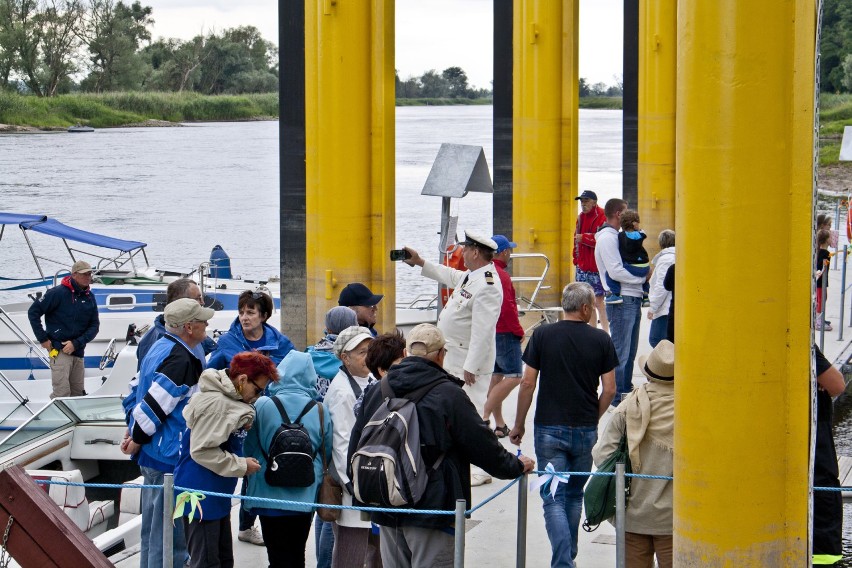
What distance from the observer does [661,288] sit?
10.9 meters

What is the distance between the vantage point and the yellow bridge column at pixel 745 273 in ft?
16.6

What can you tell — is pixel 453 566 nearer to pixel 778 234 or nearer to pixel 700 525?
pixel 700 525

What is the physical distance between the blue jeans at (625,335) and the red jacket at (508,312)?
1849mm

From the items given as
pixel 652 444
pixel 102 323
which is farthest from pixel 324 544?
pixel 102 323

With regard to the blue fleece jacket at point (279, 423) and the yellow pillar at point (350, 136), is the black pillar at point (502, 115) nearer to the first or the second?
the yellow pillar at point (350, 136)

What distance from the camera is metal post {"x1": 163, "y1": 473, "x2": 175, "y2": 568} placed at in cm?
580

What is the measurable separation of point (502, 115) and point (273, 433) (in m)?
20.7

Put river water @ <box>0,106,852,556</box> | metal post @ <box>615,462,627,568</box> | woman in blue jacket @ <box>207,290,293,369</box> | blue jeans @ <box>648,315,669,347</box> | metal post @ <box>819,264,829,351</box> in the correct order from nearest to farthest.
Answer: metal post @ <box>615,462,627,568</box>, woman in blue jacket @ <box>207,290,293,369</box>, blue jeans @ <box>648,315,669,347</box>, metal post @ <box>819,264,829,351</box>, river water @ <box>0,106,852,556</box>

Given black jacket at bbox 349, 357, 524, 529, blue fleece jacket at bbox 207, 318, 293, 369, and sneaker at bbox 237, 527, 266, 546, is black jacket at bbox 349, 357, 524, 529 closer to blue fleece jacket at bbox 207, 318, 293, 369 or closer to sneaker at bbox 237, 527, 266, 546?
blue fleece jacket at bbox 207, 318, 293, 369

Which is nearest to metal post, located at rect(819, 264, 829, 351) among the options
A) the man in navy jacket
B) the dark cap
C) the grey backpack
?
the dark cap

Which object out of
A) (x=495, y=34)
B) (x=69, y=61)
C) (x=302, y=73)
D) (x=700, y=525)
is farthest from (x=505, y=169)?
(x=69, y=61)

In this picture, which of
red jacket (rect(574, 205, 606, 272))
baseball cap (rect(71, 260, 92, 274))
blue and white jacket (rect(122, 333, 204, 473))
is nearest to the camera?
blue and white jacket (rect(122, 333, 204, 473))

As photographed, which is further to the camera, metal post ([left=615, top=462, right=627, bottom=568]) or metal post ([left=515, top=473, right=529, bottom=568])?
metal post ([left=515, top=473, right=529, bottom=568])

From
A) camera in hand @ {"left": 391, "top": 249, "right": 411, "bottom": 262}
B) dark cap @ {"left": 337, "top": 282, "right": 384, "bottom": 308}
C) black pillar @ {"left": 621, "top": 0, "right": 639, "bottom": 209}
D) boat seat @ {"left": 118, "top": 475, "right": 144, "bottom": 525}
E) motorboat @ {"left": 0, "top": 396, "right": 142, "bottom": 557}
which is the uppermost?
black pillar @ {"left": 621, "top": 0, "right": 639, "bottom": 209}
